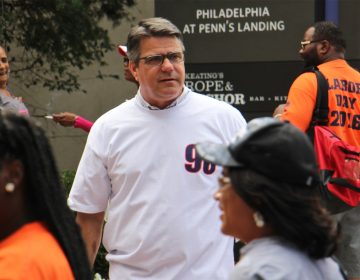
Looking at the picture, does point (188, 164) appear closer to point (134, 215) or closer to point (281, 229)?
point (134, 215)

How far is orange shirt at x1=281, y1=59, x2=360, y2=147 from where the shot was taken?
6.76 metres

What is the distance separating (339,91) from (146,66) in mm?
2241

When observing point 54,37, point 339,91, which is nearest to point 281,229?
point 339,91

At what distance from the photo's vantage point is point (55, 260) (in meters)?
2.96

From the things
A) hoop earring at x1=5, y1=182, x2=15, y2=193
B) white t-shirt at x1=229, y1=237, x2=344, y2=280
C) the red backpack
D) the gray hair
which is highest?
the gray hair

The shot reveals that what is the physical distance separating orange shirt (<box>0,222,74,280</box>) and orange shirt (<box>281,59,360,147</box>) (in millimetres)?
3899

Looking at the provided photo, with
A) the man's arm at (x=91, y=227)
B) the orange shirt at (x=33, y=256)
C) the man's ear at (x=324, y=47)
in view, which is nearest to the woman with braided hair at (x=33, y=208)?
the orange shirt at (x=33, y=256)

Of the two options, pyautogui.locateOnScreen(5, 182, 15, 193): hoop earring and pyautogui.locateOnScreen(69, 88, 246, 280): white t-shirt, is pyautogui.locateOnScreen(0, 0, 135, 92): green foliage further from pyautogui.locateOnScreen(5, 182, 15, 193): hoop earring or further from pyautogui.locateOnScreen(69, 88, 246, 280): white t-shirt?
pyautogui.locateOnScreen(5, 182, 15, 193): hoop earring

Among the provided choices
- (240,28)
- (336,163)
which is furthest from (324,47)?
(240,28)

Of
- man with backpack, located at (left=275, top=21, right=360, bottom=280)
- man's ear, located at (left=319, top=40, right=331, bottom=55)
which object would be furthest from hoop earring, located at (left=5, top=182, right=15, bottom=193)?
man's ear, located at (left=319, top=40, right=331, bottom=55)

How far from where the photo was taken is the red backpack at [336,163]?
666cm

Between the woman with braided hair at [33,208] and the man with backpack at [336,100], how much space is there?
12.3ft

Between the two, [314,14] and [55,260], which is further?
[314,14]

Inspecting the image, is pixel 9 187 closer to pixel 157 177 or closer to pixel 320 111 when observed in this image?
pixel 157 177
